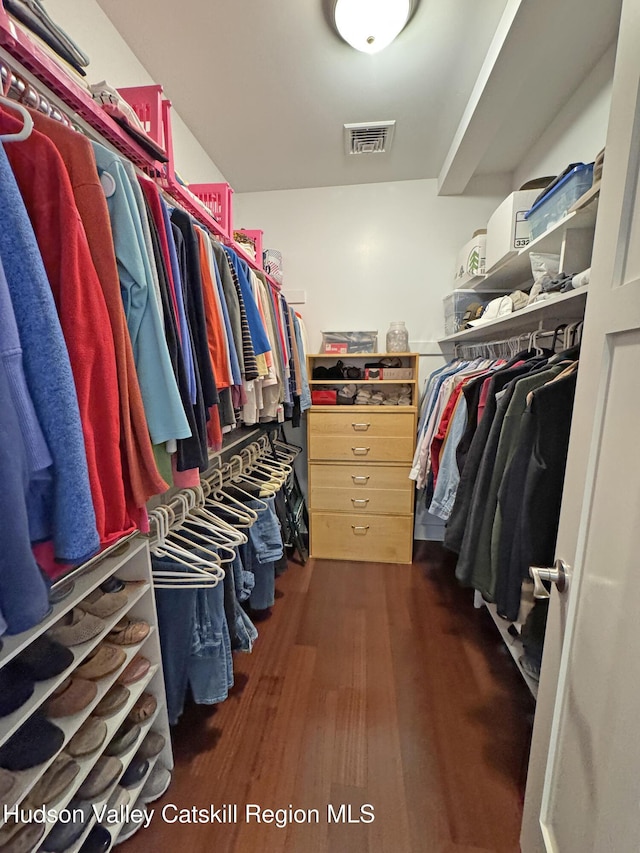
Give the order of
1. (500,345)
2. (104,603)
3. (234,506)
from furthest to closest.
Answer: (500,345) < (234,506) < (104,603)

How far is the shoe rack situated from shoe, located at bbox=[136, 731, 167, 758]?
0.02 metres

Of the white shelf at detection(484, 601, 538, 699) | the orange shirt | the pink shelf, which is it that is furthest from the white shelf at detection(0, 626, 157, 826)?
the pink shelf

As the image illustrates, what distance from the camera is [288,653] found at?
5.24ft

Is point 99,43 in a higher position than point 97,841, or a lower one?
higher

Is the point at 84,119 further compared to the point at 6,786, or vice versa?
the point at 84,119

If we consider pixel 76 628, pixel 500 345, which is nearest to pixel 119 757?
pixel 76 628

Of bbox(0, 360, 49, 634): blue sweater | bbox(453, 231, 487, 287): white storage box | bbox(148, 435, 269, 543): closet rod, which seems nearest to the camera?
bbox(0, 360, 49, 634): blue sweater

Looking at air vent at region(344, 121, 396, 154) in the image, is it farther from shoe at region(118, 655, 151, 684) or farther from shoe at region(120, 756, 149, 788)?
shoe at region(120, 756, 149, 788)

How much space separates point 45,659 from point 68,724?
0.16 m

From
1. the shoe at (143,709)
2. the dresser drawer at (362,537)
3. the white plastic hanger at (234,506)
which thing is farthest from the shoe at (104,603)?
the dresser drawer at (362,537)

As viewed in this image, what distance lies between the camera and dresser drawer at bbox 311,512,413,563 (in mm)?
2271

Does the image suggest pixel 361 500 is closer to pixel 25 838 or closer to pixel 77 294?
pixel 25 838

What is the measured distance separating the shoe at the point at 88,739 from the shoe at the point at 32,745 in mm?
115

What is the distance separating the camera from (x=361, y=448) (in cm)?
220
